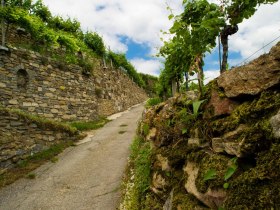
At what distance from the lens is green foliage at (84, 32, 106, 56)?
18.9 m

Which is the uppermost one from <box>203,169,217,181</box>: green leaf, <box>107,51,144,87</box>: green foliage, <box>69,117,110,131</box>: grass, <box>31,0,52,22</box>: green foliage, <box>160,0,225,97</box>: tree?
<box>31,0,52,22</box>: green foliage

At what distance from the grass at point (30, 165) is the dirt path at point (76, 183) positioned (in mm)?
228

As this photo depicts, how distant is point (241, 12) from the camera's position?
13.9 ft

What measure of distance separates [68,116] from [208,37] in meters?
10.8

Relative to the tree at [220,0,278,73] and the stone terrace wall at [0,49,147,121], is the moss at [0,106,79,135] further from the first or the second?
the tree at [220,0,278,73]

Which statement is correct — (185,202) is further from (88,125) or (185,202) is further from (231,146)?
(88,125)

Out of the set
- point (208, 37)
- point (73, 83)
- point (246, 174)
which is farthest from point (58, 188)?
point (73, 83)

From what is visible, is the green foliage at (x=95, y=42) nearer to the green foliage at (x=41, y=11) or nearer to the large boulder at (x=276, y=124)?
the green foliage at (x=41, y=11)

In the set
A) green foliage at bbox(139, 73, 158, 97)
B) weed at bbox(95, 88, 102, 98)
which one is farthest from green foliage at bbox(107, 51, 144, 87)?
green foliage at bbox(139, 73, 158, 97)

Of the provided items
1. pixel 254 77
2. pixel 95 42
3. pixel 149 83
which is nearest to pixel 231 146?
pixel 254 77

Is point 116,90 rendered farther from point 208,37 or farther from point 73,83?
point 208,37

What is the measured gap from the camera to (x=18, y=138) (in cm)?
877

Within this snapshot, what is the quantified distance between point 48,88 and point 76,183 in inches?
278

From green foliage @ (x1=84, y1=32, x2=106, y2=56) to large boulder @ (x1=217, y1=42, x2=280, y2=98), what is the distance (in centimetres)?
1730
